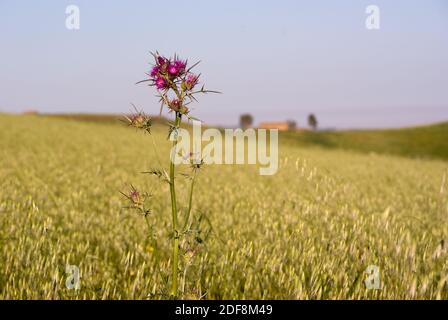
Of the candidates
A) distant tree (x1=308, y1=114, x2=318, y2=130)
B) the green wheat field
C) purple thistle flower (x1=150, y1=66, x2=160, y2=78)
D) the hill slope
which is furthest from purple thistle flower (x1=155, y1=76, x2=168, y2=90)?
distant tree (x1=308, y1=114, x2=318, y2=130)

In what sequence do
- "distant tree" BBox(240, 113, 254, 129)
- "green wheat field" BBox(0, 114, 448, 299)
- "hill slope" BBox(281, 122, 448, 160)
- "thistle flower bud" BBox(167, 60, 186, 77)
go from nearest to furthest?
"thistle flower bud" BBox(167, 60, 186, 77), "green wheat field" BBox(0, 114, 448, 299), "hill slope" BBox(281, 122, 448, 160), "distant tree" BBox(240, 113, 254, 129)

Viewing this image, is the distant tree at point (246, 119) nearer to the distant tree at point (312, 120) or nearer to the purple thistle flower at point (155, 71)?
the distant tree at point (312, 120)

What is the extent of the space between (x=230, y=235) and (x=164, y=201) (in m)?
2.72

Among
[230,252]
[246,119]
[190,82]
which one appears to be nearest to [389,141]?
[230,252]

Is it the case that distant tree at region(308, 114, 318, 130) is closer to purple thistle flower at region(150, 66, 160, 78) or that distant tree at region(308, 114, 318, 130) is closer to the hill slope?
the hill slope

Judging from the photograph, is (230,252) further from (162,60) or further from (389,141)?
(389,141)

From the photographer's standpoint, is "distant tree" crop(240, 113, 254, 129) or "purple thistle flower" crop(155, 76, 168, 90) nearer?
"purple thistle flower" crop(155, 76, 168, 90)

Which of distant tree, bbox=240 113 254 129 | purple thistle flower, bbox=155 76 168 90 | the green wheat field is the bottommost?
the green wheat field

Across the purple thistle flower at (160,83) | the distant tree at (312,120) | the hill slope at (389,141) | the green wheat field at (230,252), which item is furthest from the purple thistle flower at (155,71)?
the distant tree at (312,120)
